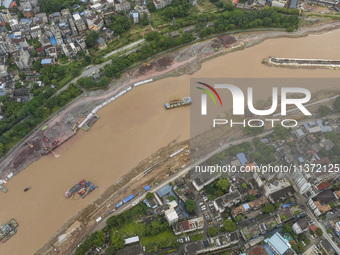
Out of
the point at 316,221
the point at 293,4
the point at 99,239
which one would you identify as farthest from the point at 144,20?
the point at 316,221

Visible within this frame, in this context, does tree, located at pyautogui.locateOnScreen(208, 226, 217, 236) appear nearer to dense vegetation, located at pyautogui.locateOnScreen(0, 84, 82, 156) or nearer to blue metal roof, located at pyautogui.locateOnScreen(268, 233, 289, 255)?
blue metal roof, located at pyautogui.locateOnScreen(268, 233, 289, 255)

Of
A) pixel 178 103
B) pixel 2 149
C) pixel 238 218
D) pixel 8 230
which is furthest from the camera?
pixel 178 103

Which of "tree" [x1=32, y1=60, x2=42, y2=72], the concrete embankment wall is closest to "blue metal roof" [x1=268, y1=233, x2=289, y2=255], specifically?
the concrete embankment wall

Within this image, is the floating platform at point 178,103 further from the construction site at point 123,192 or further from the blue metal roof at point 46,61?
the blue metal roof at point 46,61

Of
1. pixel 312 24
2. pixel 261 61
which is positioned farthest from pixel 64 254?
pixel 312 24

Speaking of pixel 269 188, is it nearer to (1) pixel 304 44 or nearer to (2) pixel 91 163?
(2) pixel 91 163

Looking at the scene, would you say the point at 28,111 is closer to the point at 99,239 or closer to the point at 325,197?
the point at 99,239
